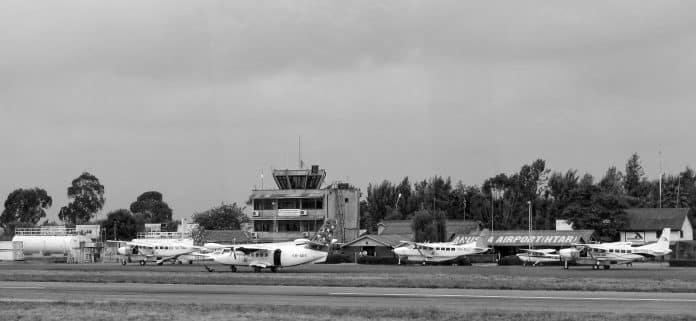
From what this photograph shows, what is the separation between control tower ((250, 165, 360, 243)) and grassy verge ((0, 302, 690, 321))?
90.6 metres

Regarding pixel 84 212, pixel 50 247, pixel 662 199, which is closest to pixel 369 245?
pixel 50 247

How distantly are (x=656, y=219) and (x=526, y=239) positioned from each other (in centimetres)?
1963

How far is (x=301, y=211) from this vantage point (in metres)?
124

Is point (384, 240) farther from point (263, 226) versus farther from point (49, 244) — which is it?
point (49, 244)

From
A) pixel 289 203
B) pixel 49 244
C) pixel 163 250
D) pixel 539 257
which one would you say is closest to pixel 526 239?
pixel 539 257

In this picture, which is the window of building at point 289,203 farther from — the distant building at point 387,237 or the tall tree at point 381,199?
the tall tree at point 381,199

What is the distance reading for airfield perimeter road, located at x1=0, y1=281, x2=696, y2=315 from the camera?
32.4 m

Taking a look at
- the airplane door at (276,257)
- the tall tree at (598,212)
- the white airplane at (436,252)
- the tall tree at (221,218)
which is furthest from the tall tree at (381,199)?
the airplane door at (276,257)

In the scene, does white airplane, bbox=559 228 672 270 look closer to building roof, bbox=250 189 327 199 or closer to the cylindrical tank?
building roof, bbox=250 189 327 199

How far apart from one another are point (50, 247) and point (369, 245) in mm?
37364

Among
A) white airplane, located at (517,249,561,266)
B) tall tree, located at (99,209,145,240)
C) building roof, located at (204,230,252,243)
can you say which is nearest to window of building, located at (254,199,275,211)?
building roof, located at (204,230,252,243)

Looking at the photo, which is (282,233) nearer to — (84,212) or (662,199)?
(662,199)

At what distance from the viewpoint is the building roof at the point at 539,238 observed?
107m

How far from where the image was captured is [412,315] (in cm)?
2877
